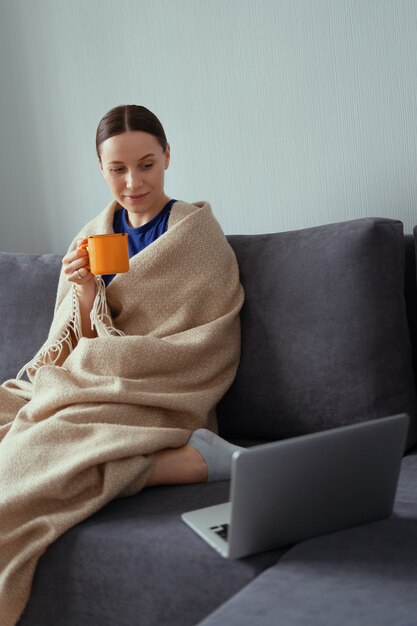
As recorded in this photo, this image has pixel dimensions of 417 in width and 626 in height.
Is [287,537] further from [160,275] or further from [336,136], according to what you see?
[336,136]

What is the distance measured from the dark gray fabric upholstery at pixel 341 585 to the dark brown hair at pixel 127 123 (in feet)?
3.43

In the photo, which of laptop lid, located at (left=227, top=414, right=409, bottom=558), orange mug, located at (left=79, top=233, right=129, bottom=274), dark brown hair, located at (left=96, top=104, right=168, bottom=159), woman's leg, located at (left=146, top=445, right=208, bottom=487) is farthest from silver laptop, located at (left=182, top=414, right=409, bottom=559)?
dark brown hair, located at (left=96, top=104, right=168, bottom=159)

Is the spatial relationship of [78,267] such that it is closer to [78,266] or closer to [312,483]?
[78,266]

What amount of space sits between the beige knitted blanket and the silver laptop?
273 mm

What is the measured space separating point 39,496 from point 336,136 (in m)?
1.19

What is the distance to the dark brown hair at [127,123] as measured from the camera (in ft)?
6.26

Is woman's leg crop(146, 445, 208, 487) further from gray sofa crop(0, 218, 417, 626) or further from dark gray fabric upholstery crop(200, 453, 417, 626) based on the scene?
dark gray fabric upholstery crop(200, 453, 417, 626)

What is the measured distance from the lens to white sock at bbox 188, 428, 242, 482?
1625 mm

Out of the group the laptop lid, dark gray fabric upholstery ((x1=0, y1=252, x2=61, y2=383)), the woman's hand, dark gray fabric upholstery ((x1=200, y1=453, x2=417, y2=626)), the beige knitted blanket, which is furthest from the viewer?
dark gray fabric upholstery ((x1=0, y1=252, x2=61, y2=383))

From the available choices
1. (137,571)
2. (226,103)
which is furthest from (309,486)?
(226,103)

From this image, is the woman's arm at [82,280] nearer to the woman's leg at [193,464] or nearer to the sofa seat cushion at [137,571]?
the woman's leg at [193,464]

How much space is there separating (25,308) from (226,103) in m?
0.78

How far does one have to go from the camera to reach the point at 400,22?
1984mm

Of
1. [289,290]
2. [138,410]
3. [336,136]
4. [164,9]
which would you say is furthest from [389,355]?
[164,9]
